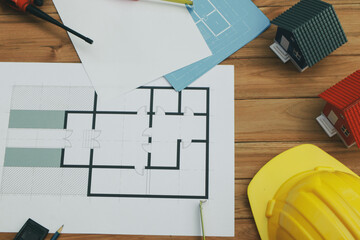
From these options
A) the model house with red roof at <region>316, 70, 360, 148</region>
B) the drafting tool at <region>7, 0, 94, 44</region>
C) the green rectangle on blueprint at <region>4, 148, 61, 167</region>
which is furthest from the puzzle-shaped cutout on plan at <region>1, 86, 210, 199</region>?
the model house with red roof at <region>316, 70, 360, 148</region>

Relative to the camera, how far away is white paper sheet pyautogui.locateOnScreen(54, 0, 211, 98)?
0.67 meters

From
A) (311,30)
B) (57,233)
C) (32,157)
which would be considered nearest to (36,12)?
(32,157)

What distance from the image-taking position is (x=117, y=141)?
661mm

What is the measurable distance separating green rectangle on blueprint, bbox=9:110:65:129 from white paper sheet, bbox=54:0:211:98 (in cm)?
11

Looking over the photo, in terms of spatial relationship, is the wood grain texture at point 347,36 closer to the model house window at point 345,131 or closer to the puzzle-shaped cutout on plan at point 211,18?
the puzzle-shaped cutout on plan at point 211,18

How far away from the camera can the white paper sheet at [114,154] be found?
0.63 meters

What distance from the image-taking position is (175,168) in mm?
652

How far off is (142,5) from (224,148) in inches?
15.1

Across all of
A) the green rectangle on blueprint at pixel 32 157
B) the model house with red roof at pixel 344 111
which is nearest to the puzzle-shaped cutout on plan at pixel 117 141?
the green rectangle on blueprint at pixel 32 157

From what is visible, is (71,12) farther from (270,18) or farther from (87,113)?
(270,18)

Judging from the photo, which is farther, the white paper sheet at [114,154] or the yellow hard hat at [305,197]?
the white paper sheet at [114,154]

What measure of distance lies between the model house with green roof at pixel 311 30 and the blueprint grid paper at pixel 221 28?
0.27 ft

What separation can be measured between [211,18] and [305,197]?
0.44 m

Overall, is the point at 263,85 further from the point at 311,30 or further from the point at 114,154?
the point at 114,154
